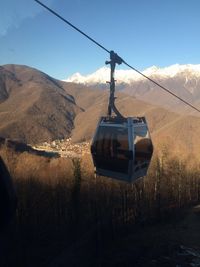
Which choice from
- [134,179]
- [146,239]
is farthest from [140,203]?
[134,179]

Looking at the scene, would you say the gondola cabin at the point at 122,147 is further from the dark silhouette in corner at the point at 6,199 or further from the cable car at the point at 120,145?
the dark silhouette in corner at the point at 6,199

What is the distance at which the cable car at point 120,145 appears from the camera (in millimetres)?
9156

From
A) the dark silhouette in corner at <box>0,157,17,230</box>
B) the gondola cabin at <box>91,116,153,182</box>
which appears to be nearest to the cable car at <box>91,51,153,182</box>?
the gondola cabin at <box>91,116,153,182</box>

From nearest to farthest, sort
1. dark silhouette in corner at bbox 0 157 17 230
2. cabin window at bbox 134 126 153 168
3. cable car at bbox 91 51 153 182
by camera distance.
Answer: dark silhouette in corner at bbox 0 157 17 230, cable car at bbox 91 51 153 182, cabin window at bbox 134 126 153 168

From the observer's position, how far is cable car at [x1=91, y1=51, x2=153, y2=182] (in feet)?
30.0

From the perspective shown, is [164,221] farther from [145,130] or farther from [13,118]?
[13,118]

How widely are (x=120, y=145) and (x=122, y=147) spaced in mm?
73

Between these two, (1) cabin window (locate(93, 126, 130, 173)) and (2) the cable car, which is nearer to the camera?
(2) the cable car

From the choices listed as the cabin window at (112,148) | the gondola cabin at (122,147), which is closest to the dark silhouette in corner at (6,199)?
the gondola cabin at (122,147)

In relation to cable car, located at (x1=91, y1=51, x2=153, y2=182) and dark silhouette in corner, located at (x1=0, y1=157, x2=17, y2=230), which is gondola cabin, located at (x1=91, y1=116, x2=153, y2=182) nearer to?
cable car, located at (x1=91, y1=51, x2=153, y2=182)

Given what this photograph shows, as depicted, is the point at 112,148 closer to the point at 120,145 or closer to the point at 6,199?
the point at 120,145

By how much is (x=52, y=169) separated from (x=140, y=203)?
13.5 meters

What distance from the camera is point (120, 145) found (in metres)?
9.48

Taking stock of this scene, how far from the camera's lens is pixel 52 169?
56000 mm
